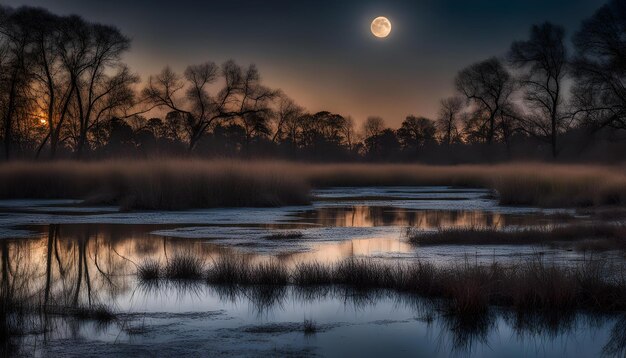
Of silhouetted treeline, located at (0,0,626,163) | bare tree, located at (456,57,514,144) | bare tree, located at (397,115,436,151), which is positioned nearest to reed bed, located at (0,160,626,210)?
silhouetted treeline, located at (0,0,626,163)

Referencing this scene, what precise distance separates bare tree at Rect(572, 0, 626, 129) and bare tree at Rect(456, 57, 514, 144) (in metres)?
16.4

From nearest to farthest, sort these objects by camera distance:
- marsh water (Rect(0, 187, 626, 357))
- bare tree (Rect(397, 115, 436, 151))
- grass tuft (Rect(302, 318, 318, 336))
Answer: marsh water (Rect(0, 187, 626, 357))
grass tuft (Rect(302, 318, 318, 336))
bare tree (Rect(397, 115, 436, 151))

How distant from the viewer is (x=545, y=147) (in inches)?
Result: 2704

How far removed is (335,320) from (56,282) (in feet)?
12.9

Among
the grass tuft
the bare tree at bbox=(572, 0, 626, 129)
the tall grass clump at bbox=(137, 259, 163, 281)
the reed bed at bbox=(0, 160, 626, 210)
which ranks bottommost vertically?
the grass tuft

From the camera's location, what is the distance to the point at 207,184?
21312 millimetres

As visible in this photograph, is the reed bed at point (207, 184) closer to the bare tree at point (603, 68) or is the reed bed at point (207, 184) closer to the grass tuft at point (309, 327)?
the bare tree at point (603, 68)

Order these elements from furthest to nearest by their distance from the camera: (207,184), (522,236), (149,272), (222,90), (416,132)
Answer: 1. (416,132)
2. (222,90)
3. (207,184)
4. (522,236)
5. (149,272)

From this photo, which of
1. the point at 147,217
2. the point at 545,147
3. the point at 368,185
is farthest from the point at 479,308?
the point at 545,147

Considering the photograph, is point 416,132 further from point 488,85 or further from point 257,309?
point 257,309

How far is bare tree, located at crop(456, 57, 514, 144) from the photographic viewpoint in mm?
48106

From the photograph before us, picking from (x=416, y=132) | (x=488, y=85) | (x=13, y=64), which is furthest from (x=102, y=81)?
(x=416, y=132)

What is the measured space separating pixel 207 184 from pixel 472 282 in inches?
607

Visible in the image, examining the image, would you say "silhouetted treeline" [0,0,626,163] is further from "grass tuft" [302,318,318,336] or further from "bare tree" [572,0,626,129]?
"grass tuft" [302,318,318,336]
